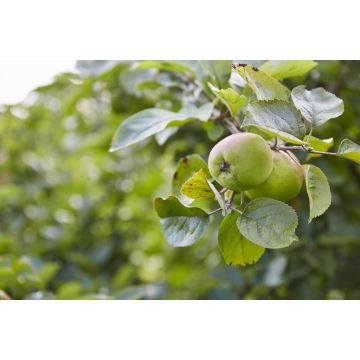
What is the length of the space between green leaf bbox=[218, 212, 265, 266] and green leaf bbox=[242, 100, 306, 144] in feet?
0.43

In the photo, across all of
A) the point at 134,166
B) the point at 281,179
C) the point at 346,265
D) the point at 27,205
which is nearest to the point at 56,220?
the point at 27,205

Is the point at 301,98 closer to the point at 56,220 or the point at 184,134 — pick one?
the point at 184,134

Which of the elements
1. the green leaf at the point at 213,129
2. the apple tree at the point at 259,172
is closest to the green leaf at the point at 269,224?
the apple tree at the point at 259,172

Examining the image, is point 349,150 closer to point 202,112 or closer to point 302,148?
point 302,148

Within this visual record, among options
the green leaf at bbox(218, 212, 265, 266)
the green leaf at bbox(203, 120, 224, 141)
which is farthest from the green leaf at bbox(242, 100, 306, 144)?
the green leaf at bbox(203, 120, 224, 141)

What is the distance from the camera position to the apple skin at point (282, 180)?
72 centimetres

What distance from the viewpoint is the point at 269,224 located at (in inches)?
26.9

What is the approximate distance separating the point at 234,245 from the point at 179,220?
0.09 meters

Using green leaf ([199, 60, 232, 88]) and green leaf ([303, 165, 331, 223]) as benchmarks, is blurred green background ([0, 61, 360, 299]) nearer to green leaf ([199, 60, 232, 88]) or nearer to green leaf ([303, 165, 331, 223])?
green leaf ([199, 60, 232, 88])

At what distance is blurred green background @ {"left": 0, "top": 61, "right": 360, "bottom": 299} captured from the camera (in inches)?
56.7

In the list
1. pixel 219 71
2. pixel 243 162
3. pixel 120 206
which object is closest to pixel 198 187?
pixel 243 162

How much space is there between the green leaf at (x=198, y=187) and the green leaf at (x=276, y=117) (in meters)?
0.08

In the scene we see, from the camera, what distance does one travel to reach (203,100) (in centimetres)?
107

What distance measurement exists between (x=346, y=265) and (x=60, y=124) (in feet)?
4.17
